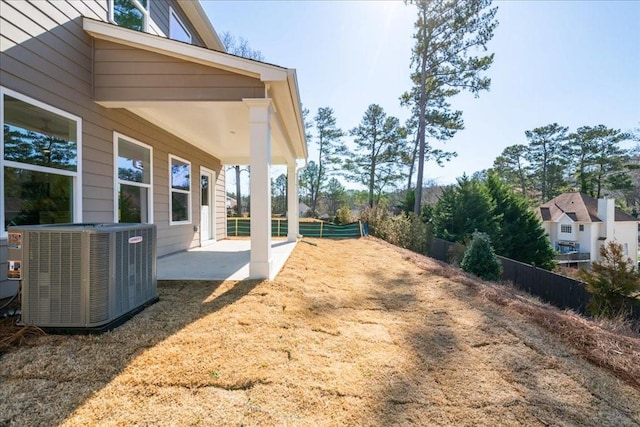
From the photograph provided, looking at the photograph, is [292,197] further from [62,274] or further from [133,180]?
[62,274]

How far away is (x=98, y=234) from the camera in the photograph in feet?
7.96

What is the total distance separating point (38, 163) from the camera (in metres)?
→ 3.42

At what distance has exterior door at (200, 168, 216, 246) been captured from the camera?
820cm

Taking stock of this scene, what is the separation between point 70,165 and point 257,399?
3887 millimetres

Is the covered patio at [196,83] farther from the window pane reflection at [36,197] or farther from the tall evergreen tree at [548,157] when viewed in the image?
the tall evergreen tree at [548,157]

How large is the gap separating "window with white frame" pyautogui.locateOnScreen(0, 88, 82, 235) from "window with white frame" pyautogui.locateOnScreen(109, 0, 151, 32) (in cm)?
225

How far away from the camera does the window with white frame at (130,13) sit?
15.9ft

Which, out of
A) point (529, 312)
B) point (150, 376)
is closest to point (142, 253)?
point (150, 376)

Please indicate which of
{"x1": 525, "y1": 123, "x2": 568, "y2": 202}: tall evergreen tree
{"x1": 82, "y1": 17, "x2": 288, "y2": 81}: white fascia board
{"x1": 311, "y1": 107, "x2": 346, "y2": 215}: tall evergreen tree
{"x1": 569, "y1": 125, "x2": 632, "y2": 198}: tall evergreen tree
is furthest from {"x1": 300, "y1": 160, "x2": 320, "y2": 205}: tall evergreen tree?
{"x1": 82, "y1": 17, "x2": 288, "y2": 81}: white fascia board

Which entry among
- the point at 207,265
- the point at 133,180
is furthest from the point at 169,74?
the point at 207,265

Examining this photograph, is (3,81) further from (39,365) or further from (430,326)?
(430,326)

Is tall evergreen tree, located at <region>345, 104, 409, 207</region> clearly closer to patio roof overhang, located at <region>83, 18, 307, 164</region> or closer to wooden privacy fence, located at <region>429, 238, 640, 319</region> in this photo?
wooden privacy fence, located at <region>429, 238, 640, 319</region>

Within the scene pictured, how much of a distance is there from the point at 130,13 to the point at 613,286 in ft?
33.5

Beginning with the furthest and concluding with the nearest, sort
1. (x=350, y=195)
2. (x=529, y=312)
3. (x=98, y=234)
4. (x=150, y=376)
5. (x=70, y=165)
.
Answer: (x=350, y=195)
(x=70, y=165)
(x=529, y=312)
(x=98, y=234)
(x=150, y=376)
